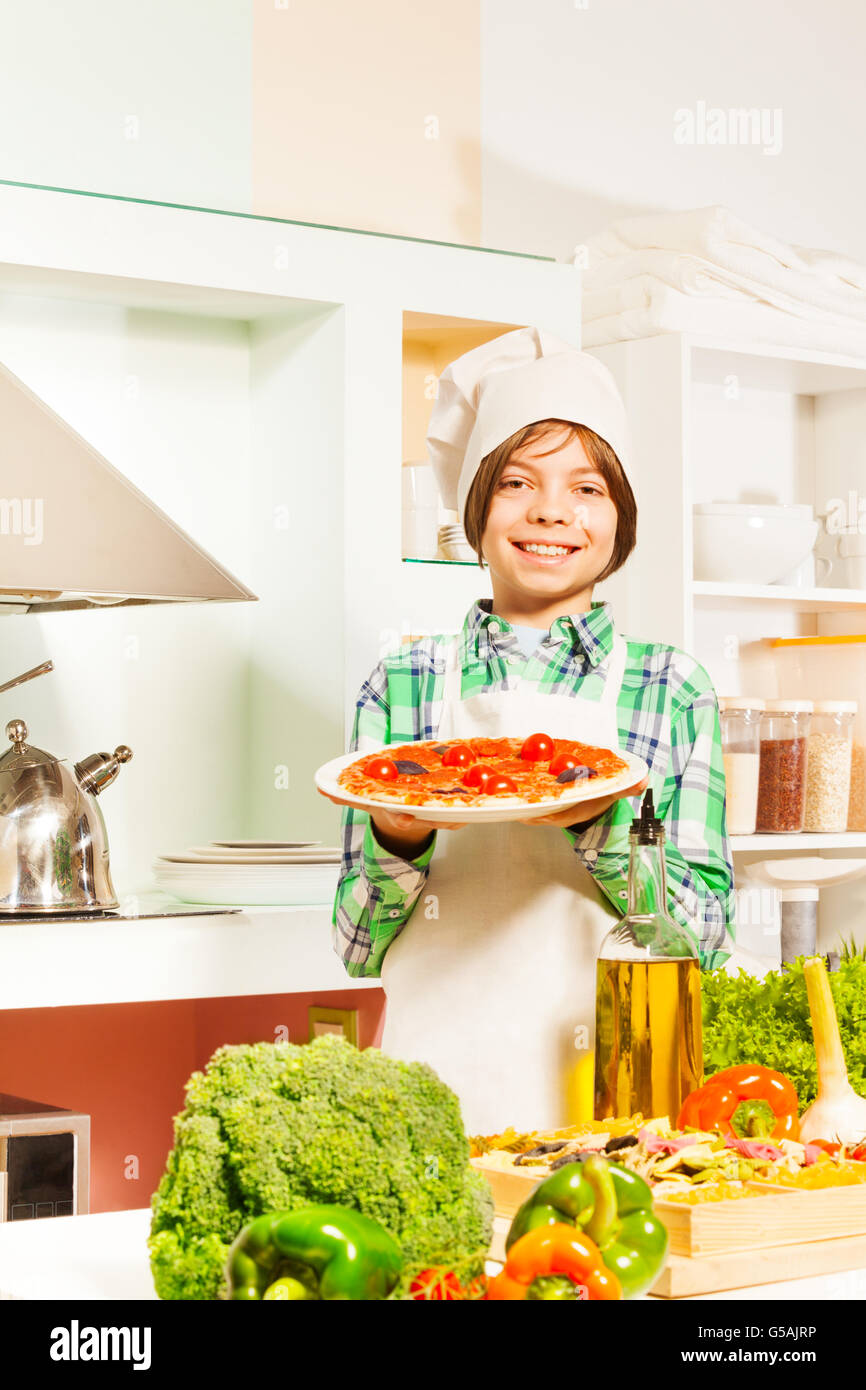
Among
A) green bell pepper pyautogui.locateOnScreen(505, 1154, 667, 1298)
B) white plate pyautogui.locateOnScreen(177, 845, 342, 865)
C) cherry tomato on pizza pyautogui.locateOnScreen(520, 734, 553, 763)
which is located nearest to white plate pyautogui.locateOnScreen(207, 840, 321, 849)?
white plate pyautogui.locateOnScreen(177, 845, 342, 865)

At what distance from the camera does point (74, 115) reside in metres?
2.27

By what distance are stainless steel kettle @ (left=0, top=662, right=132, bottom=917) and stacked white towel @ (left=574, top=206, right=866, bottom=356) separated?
110 cm

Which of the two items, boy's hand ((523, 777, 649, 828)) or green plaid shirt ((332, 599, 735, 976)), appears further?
green plaid shirt ((332, 599, 735, 976))

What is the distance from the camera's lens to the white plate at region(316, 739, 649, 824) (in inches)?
46.3

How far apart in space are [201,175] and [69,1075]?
1360 millimetres

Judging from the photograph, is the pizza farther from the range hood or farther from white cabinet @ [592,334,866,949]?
white cabinet @ [592,334,866,949]

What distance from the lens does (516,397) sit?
4.90 ft

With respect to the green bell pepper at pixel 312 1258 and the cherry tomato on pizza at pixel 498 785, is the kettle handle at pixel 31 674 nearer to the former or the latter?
the cherry tomato on pizza at pixel 498 785

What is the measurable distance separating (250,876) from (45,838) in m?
0.27

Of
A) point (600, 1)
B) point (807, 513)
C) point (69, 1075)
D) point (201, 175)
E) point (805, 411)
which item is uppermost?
point (600, 1)

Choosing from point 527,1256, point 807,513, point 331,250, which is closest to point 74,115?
point 331,250

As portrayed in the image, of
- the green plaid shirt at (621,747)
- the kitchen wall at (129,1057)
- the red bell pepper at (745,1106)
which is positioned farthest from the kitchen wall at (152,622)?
the red bell pepper at (745,1106)
